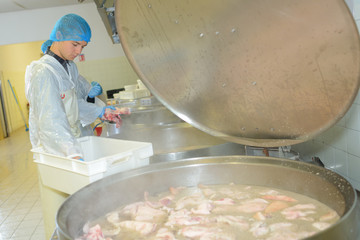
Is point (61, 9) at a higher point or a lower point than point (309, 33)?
higher

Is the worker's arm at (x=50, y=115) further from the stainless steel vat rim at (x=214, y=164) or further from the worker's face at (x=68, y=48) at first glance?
the stainless steel vat rim at (x=214, y=164)

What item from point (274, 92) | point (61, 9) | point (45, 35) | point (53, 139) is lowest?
point (53, 139)

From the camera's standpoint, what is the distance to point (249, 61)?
122 cm

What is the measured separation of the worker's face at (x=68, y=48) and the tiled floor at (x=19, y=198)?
6.24 ft

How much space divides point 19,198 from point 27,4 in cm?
390

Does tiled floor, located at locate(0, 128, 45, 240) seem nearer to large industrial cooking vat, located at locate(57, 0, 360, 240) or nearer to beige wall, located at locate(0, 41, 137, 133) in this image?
beige wall, located at locate(0, 41, 137, 133)

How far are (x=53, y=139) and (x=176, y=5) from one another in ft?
3.49

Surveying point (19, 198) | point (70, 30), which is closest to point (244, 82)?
point (70, 30)

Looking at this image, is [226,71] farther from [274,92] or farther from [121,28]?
[121,28]

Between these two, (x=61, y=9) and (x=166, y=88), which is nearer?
(x=166, y=88)

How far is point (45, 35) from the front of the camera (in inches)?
284

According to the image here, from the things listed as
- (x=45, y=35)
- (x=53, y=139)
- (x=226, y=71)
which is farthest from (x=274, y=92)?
(x=45, y=35)

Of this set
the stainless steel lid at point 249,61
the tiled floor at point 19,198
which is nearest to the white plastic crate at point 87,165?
the stainless steel lid at point 249,61

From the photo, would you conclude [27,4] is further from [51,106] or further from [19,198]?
[51,106]
